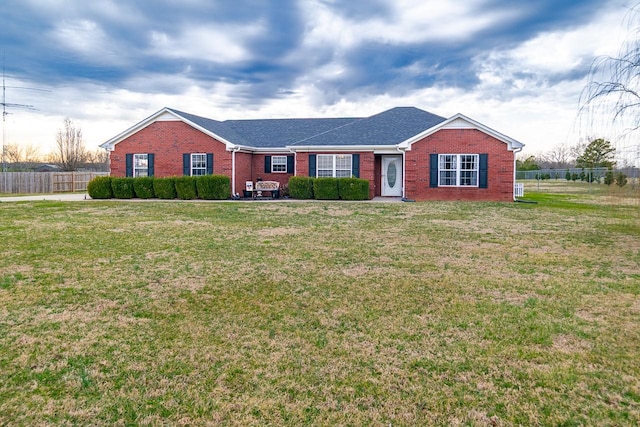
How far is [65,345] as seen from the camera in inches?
161

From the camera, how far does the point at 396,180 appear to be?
23.6 meters

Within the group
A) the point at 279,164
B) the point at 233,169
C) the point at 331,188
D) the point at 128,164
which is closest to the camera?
the point at 331,188

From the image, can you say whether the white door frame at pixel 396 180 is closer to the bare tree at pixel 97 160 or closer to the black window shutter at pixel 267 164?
the black window shutter at pixel 267 164

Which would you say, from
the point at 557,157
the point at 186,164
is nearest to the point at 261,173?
the point at 186,164

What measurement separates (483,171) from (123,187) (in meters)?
17.2

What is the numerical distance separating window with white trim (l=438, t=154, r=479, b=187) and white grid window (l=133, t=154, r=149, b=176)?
584 inches

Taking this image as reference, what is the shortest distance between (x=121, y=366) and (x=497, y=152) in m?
19.7

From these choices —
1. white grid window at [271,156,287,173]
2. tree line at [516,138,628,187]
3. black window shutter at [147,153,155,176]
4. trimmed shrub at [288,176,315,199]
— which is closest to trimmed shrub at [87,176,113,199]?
black window shutter at [147,153,155,176]

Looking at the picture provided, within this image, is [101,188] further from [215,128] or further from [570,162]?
[570,162]

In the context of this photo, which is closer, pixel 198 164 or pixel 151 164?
pixel 198 164

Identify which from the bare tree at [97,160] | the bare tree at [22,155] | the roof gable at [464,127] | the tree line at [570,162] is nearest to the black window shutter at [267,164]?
the roof gable at [464,127]

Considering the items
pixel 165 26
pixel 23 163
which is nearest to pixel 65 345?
pixel 165 26

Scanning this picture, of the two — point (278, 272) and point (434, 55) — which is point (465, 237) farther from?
point (434, 55)

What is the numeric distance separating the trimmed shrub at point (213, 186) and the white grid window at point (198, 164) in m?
1.68
